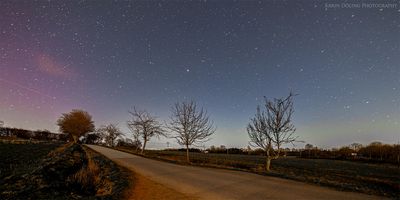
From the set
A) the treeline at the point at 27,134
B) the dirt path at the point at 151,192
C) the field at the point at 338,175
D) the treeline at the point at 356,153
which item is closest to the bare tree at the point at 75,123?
the treeline at the point at 27,134

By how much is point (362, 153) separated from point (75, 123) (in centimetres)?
7994

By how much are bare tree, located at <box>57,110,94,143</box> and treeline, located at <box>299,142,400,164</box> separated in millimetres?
66487

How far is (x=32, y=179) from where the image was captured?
976 cm

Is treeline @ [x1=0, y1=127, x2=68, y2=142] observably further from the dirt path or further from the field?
the dirt path

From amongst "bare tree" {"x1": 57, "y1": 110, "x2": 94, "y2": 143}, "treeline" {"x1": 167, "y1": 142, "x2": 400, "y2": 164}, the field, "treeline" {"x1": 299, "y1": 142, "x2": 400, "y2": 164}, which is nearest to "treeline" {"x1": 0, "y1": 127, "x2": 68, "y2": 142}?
"bare tree" {"x1": 57, "y1": 110, "x2": 94, "y2": 143}

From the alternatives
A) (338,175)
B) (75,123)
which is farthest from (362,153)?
(75,123)

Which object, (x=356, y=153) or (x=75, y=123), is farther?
(x=75, y=123)

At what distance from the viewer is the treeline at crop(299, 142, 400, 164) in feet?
151

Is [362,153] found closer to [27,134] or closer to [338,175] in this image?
[338,175]

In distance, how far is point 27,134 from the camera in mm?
71875

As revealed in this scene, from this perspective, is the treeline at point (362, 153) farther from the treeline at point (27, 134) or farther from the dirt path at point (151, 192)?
the treeline at point (27, 134)

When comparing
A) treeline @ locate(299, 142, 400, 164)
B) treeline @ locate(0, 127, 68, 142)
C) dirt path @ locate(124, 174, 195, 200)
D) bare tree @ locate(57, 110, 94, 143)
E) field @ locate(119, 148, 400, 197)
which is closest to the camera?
dirt path @ locate(124, 174, 195, 200)

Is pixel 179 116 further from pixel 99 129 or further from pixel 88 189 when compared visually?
pixel 99 129

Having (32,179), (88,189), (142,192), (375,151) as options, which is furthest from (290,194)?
(375,151)
